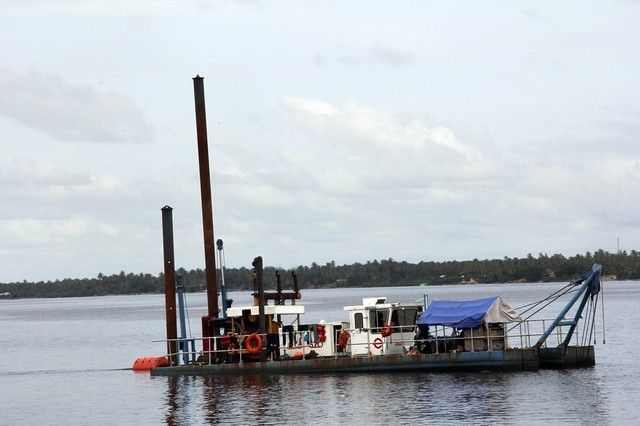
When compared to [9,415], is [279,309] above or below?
above

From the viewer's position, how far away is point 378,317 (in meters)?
50.1

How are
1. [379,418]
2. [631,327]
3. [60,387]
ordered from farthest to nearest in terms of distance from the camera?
[631,327], [60,387], [379,418]

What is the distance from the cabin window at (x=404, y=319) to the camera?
50.2 metres

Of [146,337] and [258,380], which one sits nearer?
[258,380]

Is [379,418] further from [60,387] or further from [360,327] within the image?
[60,387]

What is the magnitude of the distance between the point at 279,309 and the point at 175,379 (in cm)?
759

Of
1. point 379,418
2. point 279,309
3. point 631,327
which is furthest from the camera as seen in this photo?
point 631,327

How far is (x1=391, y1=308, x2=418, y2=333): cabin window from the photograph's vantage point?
1975 inches

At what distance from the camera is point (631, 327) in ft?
317

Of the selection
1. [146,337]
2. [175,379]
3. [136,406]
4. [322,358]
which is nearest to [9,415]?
[136,406]

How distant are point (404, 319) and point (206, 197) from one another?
40.3ft

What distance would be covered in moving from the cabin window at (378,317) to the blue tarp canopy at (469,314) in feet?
5.11

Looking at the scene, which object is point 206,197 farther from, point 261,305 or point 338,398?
point 338,398

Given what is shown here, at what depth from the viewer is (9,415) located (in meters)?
47.7
